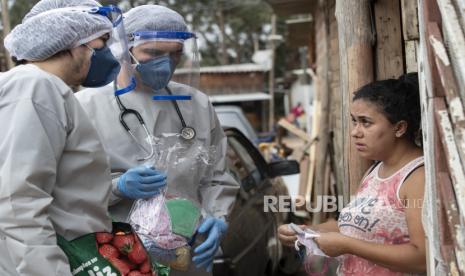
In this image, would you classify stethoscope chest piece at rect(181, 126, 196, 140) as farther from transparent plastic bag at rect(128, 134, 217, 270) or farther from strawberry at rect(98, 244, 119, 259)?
strawberry at rect(98, 244, 119, 259)

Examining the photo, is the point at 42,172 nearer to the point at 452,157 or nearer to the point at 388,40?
the point at 452,157

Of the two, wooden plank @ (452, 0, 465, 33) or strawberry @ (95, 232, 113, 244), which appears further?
strawberry @ (95, 232, 113, 244)

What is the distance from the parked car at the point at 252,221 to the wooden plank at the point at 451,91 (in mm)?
2760

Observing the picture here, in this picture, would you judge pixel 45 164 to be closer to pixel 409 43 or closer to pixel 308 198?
pixel 409 43

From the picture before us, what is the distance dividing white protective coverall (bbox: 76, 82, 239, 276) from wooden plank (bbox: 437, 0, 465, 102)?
60.5 inches

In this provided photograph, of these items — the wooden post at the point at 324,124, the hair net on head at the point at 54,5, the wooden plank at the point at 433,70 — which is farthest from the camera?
the wooden post at the point at 324,124

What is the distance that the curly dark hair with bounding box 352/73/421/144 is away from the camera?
249 centimetres

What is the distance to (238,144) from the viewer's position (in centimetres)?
549

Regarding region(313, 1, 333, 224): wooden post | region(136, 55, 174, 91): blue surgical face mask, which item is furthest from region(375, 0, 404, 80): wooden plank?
region(313, 1, 333, 224): wooden post

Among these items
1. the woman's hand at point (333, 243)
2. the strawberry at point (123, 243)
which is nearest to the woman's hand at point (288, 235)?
the woman's hand at point (333, 243)

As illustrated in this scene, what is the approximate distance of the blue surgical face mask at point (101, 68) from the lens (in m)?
2.31

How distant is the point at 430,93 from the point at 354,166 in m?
1.42

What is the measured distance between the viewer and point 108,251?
7.02ft

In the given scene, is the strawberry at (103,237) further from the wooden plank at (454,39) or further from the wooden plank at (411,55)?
the wooden plank at (411,55)
